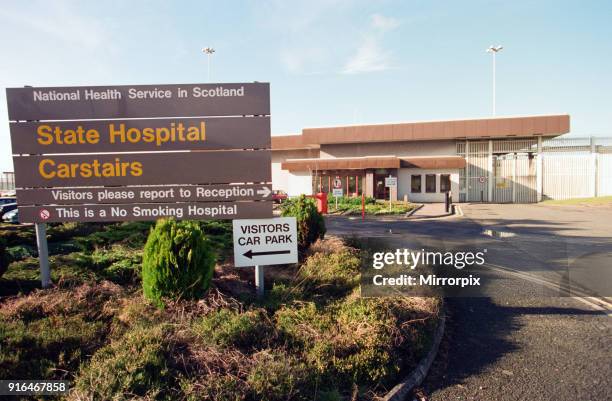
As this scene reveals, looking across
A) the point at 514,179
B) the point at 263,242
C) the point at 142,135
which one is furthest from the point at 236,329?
the point at 514,179

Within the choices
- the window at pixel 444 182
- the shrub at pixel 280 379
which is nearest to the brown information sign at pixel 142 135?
the shrub at pixel 280 379

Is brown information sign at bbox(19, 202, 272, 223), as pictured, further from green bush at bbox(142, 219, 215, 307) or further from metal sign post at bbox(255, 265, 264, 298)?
metal sign post at bbox(255, 265, 264, 298)

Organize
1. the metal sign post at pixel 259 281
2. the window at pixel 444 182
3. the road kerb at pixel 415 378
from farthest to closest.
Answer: the window at pixel 444 182
the metal sign post at pixel 259 281
the road kerb at pixel 415 378

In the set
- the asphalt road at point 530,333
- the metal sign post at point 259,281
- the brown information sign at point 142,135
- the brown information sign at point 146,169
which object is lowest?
the asphalt road at point 530,333

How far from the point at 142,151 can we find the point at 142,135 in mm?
239

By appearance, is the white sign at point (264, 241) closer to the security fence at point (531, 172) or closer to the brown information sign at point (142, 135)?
the brown information sign at point (142, 135)

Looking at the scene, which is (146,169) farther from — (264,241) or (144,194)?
(264,241)

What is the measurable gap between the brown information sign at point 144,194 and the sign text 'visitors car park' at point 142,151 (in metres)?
0.02

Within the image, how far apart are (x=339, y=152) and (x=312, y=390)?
106 ft

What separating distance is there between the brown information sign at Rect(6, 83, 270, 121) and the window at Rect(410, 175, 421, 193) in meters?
28.3

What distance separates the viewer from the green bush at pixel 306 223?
8070 millimetres

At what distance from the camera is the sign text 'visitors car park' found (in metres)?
5.22

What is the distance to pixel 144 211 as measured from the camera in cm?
538

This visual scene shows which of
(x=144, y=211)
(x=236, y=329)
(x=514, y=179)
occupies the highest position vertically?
(x=514, y=179)
